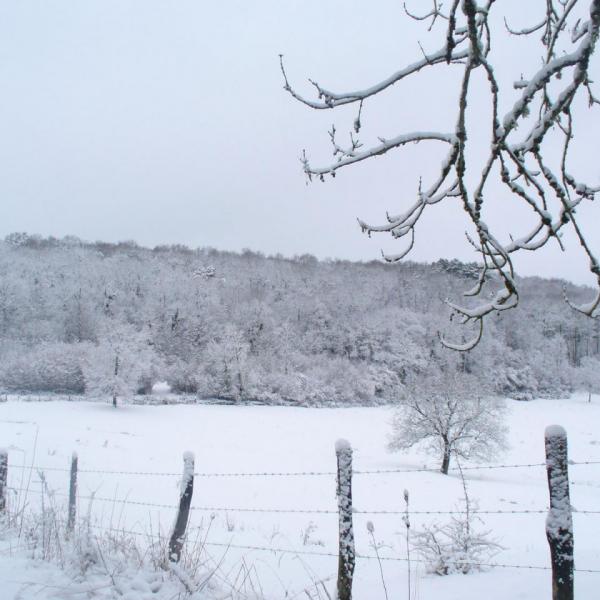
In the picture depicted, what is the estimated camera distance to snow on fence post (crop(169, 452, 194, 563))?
410cm

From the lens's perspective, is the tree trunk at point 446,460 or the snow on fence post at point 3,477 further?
the tree trunk at point 446,460

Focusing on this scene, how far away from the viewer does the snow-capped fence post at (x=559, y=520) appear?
9.82ft

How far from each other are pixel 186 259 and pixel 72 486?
3848 inches

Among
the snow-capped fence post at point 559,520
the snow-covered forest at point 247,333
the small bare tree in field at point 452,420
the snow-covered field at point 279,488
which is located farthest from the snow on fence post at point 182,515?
the snow-covered forest at point 247,333

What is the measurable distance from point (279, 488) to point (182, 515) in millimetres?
11728

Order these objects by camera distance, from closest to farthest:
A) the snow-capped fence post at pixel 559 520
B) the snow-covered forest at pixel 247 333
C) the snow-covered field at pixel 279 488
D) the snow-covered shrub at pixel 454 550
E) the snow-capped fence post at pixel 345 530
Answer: the snow-capped fence post at pixel 559 520
the snow-capped fence post at pixel 345 530
the snow-covered field at pixel 279 488
the snow-covered shrub at pixel 454 550
the snow-covered forest at pixel 247 333

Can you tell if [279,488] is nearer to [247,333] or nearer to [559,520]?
[559,520]

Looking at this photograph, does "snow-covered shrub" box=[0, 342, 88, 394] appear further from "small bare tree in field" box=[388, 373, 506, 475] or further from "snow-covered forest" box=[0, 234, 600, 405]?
"small bare tree in field" box=[388, 373, 506, 475]

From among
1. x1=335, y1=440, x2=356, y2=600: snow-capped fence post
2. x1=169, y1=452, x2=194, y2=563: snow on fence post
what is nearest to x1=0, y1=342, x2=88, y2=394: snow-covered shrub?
x1=169, y1=452, x2=194, y2=563: snow on fence post

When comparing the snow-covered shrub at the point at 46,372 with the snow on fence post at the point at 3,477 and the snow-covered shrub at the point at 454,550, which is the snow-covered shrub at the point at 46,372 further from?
the snow-covered shrub at the point at 454,550

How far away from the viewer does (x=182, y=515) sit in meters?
4.40

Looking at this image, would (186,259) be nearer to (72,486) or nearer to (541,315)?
(541,315)

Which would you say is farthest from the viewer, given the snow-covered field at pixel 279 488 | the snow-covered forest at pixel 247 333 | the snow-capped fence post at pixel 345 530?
the snow-covered forest at pixel 247 333

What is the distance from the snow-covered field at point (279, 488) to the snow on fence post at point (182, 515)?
0.61m
